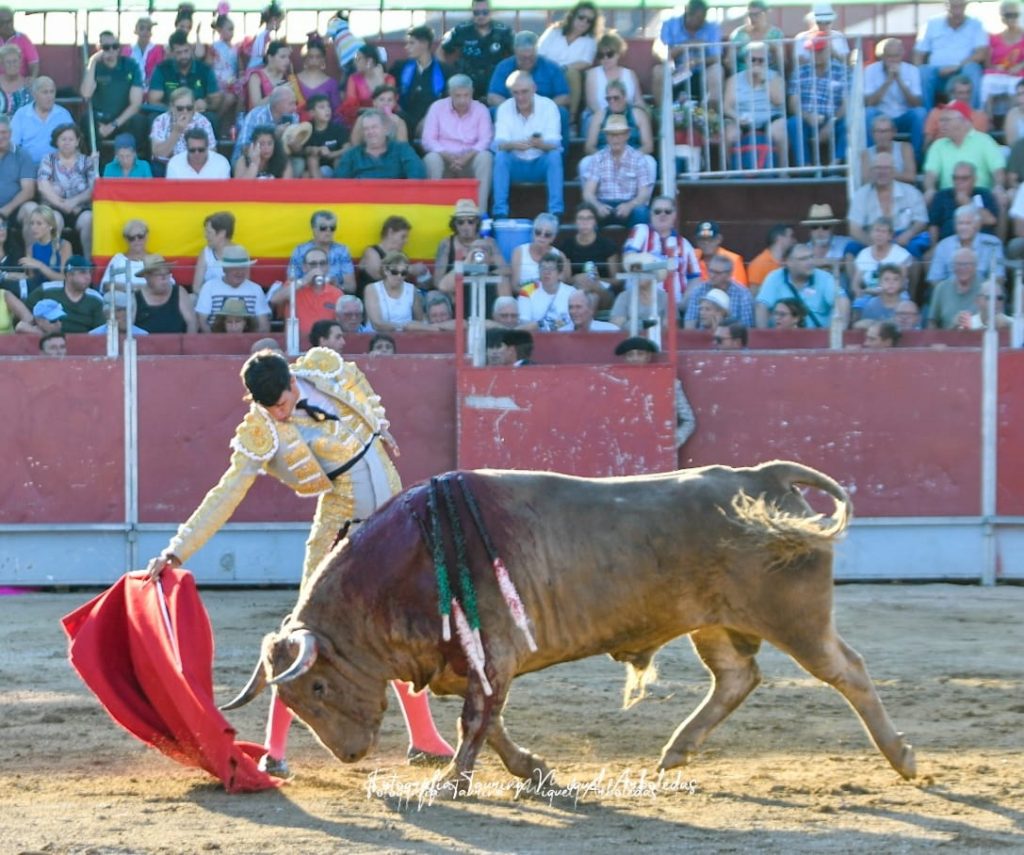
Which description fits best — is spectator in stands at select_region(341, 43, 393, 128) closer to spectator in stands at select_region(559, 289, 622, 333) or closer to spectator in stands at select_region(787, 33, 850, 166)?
spectator in stands at select_region(787, 33, 850, 166)

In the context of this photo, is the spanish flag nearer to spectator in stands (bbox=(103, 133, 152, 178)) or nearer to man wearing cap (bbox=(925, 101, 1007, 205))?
spectator in stands (bbox=(103, 133, 152, 178))

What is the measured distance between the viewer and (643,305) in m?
11.1

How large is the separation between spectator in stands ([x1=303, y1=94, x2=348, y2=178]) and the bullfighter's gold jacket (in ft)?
20.9

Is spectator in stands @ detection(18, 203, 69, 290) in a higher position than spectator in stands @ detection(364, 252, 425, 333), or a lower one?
higher

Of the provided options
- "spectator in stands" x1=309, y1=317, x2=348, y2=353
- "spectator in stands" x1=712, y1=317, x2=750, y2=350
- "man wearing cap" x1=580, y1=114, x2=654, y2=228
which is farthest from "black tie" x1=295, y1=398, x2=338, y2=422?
"man wearing cap" x1=580, y1=114, x2=654, y2=228

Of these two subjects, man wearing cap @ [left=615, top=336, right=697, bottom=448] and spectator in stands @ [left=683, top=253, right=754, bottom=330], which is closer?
man wearing cap @ [left=615, top=336, right=697, bottom=448]

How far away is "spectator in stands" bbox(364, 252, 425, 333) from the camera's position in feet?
36.9

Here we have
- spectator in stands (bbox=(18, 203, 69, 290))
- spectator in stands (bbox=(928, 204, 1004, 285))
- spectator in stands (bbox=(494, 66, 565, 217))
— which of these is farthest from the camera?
spectator in stands (bbox=(494, 66, 565, 217))

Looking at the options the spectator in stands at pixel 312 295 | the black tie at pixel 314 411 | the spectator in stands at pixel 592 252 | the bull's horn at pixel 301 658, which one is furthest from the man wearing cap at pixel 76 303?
the bull's horn at pixel 301 658

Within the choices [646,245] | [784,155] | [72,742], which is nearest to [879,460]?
[646,245]

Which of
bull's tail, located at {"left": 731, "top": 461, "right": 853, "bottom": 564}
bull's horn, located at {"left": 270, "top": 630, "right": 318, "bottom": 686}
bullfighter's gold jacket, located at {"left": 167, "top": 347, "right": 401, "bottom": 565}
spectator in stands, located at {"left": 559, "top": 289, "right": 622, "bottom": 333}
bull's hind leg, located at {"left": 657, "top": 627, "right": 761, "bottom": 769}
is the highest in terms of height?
spectator in stands, located at {"left": 559, "top": 289, "right": 622, "bottom": 333}

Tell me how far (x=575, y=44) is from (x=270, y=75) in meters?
2.03

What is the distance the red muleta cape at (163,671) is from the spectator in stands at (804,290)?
18.8ft

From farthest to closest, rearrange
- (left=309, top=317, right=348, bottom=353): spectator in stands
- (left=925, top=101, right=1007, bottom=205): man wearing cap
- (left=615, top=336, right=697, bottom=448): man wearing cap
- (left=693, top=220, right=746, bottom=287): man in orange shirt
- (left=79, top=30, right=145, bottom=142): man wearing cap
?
(left=79, top=30, right=145, bottom=142): man wearing cap < (left=925, top=101, right=1007, bottom=205): man wearing cap < (left=693, top=220, right=746, bottom=287): man in orange shirt < (left=615, top=336, right=697, bottom=448): man wearing cap < (left=309, top=317, right=348, bottom=353): spectator in stands
